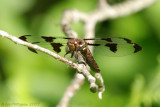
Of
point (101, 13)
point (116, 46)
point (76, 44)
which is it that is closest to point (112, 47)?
point (116, 46)

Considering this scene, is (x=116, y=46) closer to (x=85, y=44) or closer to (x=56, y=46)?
(x=85, y=44)

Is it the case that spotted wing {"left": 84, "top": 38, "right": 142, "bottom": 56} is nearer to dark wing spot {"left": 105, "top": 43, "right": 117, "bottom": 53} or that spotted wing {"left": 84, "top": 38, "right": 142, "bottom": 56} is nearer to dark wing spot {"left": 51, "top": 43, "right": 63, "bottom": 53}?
dark wing spot {"left": 105, "top": 43, "right": 117, "bottom": 53}

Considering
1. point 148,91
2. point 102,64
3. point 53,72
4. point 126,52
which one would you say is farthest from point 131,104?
point 53,72

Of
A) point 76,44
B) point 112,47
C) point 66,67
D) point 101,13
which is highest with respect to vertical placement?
point 101,13

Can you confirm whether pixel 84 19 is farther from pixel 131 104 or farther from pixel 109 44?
pixel 131 104

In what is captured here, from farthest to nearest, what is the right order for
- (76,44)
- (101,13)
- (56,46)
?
(101,13) → (56,46) → (76,44)

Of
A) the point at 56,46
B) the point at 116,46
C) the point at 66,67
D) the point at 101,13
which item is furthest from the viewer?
the point at 66,67

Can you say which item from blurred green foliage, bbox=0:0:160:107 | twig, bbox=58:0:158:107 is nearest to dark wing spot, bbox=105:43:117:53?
twig, bbox=58:0:158:107

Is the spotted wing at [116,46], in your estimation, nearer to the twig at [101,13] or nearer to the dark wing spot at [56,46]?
the twig at [101,13]
